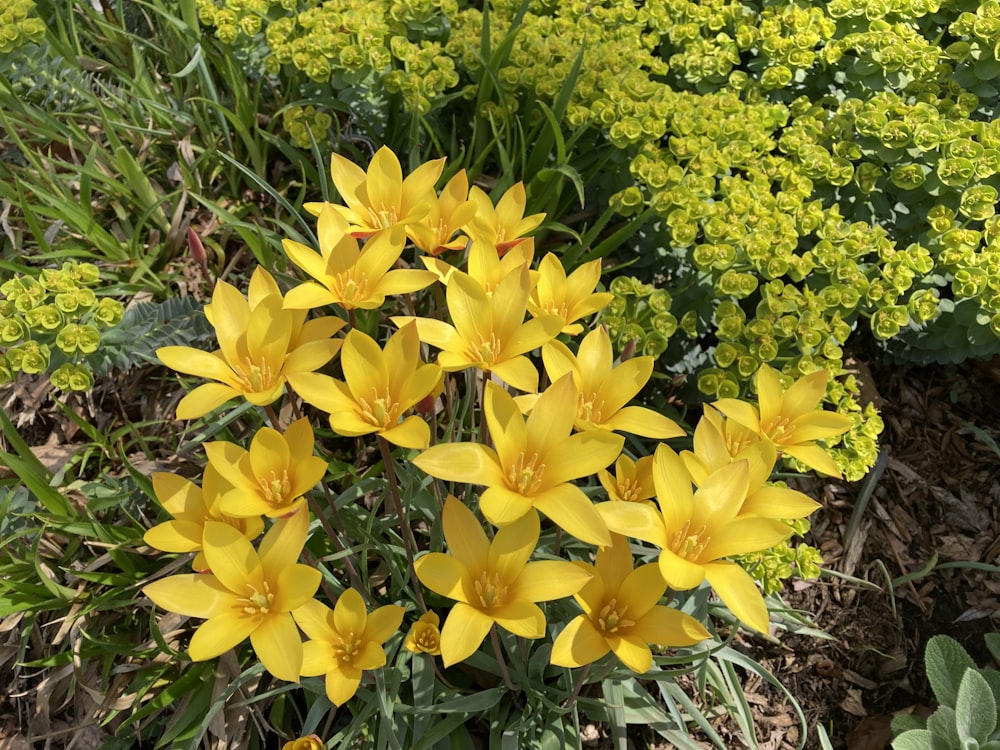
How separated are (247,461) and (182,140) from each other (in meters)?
1.80

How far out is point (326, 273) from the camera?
139cm

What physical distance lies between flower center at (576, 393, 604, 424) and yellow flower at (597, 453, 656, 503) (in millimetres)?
100

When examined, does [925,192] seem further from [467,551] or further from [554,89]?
[467,551]

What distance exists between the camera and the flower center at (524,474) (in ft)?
3.89

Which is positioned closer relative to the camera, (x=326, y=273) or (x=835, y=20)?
(x=326, y=273)

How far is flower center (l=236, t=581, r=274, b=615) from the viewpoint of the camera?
1195mm

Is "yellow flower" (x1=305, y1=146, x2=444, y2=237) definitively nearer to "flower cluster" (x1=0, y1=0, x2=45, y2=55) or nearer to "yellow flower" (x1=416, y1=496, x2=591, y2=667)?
"yellow flower" (x1=416, y1=496, x2=591, y2=667)

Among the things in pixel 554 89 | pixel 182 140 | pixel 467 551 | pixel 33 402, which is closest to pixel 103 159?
pixel 182 140

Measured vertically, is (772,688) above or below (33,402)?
below

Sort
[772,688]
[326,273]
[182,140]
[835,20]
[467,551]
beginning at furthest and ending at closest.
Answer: [182,140]
[835,20]
[772,688]
[326,273]
[467,551]

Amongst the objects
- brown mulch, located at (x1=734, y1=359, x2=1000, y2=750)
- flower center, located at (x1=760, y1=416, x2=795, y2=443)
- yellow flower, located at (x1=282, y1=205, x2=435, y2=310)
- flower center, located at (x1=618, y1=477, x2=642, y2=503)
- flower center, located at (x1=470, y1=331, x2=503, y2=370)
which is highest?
yellow flower, located at (x1=282, y1=205, x2=435, y2=310)

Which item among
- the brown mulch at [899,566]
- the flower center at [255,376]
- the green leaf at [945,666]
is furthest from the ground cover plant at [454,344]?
the green leaf at [945,666]

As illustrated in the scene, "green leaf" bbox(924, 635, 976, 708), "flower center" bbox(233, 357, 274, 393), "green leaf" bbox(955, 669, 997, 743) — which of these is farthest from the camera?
"green leaf" bbox(924, 635, 976, 708)

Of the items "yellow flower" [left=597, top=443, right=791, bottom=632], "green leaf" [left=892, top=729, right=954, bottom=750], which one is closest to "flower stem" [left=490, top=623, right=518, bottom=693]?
"yellow flower" [left=597, top=443, right=791, bottom=632]
